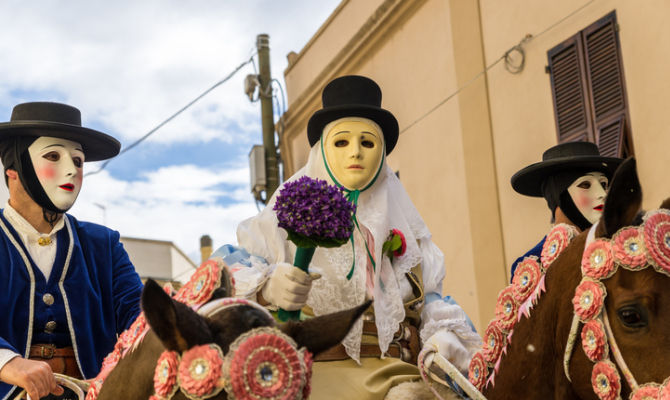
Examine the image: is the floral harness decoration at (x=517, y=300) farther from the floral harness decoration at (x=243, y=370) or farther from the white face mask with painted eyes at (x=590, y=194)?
the white face mask with painted eyes at (x=590, y=194)

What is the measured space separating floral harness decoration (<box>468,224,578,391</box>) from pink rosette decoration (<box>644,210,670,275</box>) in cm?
45

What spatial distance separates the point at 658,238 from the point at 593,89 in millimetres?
6299

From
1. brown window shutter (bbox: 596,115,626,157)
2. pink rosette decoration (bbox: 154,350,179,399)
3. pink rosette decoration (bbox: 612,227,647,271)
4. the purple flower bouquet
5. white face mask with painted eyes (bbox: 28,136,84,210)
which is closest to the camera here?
pink rosette decoration (bbox: 154,350,179,399)

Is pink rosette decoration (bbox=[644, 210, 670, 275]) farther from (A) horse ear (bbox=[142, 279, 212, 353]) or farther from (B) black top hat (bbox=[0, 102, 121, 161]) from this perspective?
(B) black top hat (bbox=[0, 102, 121, 161])

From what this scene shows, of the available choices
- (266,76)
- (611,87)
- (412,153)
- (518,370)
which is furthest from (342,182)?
(266,76)

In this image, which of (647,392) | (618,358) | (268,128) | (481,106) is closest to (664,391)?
(647,392)

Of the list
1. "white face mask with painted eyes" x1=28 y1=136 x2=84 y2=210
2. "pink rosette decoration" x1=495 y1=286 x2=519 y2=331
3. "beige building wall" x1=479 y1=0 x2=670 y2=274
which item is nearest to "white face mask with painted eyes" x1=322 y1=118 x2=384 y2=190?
"pink rosette decoration" x1=495 y1=286 x2=519 y2=331

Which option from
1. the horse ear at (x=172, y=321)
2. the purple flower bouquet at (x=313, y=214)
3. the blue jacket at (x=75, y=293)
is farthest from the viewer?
the blue jacket at (x=75, y=293)

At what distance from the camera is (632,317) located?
2.91m

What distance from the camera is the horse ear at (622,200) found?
115 inches

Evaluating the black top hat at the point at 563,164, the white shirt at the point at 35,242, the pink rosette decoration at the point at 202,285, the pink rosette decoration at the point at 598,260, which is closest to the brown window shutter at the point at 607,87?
the black top hat at the point at 563,164

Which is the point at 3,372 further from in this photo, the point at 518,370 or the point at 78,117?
the point at 518,370

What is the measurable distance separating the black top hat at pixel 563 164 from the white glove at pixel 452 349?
1.66m

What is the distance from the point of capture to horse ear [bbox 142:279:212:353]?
2.24 m
